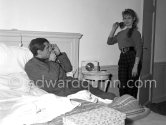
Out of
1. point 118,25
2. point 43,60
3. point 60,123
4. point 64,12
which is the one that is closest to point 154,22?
point 118,25

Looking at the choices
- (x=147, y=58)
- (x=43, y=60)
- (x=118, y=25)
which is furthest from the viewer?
(x=147, y=58)

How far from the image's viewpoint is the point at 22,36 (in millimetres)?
2646

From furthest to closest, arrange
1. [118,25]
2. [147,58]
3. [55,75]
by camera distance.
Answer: [147,58]
[118,25]
[55,75]

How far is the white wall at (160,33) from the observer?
4.53m

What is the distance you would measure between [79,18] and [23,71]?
1226 mm

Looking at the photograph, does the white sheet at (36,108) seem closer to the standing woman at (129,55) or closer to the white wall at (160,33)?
the standing woman at (129,55)

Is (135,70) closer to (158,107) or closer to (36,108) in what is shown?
(158,107)

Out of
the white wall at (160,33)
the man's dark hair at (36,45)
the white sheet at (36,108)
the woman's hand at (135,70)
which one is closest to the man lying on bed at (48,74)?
the man's dark hair at (36,45)

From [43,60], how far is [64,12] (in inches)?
33.5

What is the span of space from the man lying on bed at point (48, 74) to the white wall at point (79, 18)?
38 centimetres

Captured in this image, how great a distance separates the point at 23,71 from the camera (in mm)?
2367

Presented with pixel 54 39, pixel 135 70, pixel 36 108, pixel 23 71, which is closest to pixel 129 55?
pixel 135 70

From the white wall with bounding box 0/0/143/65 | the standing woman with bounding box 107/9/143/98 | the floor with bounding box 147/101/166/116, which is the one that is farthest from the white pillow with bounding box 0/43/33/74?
the floor with bounding box 147/101/166/116

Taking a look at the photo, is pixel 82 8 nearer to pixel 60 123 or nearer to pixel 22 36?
pixel 22 36
